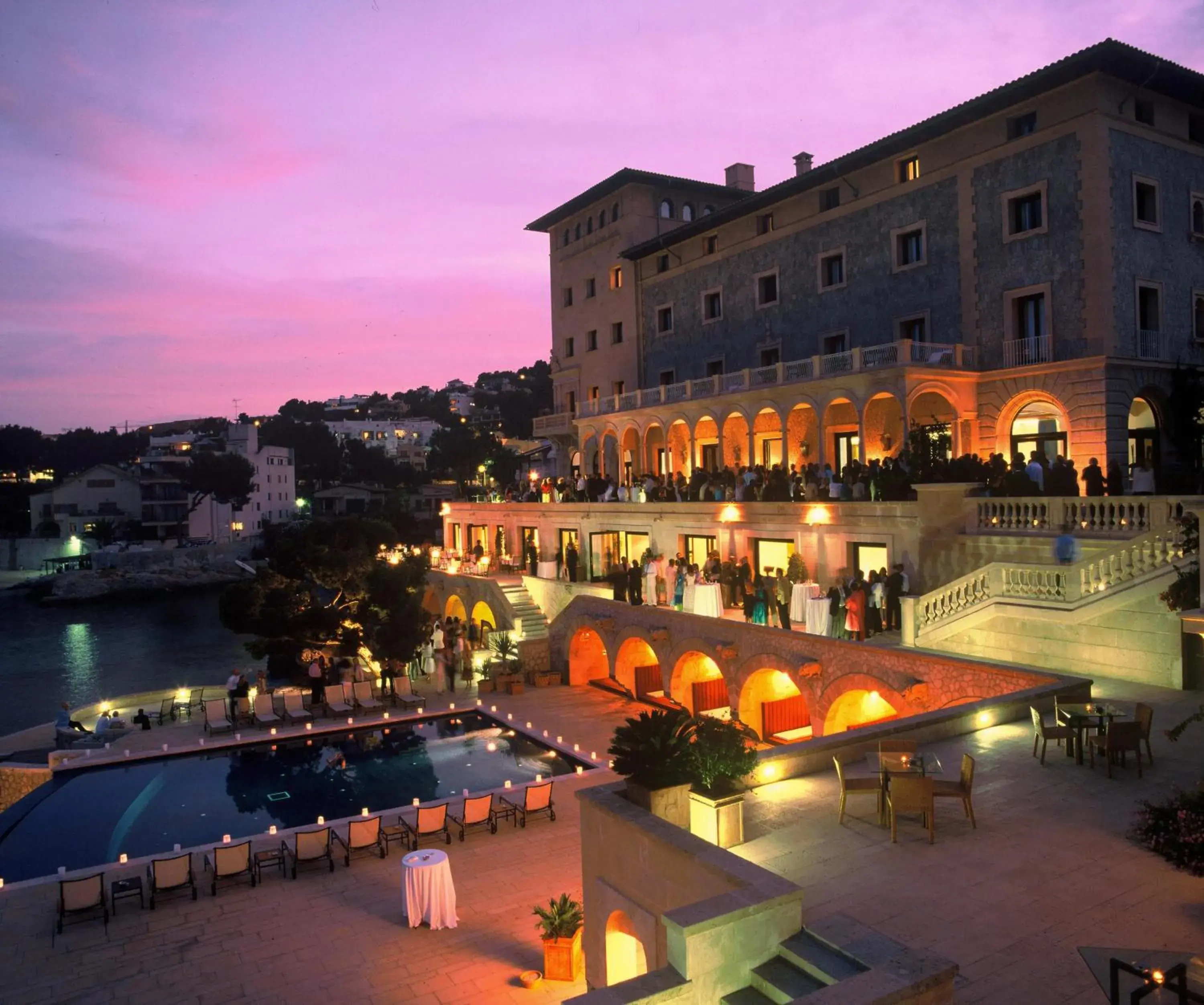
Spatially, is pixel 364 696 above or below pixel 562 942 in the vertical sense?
below

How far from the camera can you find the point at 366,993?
1113cm

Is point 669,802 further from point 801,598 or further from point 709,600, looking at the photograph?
point 709,600

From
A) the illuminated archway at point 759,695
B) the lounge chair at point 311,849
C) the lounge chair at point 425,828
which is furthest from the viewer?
the illuminated archway at point 759,695

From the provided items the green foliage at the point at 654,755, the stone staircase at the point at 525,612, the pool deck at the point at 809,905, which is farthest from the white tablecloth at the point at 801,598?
the stone staircase at the point at 525,612

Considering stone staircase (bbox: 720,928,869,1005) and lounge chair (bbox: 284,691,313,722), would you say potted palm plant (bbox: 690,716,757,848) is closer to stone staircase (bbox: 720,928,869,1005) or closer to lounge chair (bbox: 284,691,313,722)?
stone staircase (bbox: 720,928,869,1005)

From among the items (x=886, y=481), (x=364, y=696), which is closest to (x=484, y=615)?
(x=364, y=696)

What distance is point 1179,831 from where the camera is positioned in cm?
798

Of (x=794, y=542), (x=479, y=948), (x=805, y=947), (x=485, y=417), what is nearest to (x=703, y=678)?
(x=794, y=542)

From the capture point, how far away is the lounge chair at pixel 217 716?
2500 cm

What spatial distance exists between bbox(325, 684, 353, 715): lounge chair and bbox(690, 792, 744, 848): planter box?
1960 cm

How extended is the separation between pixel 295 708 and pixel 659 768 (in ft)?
67.1

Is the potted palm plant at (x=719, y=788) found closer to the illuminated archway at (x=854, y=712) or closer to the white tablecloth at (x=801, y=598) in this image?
the illuminated archway at (x=854, y=712)

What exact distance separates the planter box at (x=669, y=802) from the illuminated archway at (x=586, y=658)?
20794 millimetres

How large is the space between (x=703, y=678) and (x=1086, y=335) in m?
13.8
